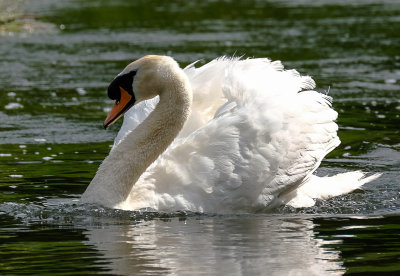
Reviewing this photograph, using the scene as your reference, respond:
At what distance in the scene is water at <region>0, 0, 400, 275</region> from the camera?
6402 millimetres

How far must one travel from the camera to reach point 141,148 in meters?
8.13

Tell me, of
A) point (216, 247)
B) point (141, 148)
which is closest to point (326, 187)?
point (141, 148)

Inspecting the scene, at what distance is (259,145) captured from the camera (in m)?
8.01

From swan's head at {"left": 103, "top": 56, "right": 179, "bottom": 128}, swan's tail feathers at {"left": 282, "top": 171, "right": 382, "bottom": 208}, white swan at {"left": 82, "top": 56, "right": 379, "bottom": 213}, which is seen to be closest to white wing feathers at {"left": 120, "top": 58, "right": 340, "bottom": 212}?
white swan at {"left": 82, "top": 56, "right": 379, "bottom": 213}

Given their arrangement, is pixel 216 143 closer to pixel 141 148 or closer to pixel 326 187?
pixel 141 148

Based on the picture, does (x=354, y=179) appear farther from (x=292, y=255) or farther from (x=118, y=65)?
(x=118, y=65)

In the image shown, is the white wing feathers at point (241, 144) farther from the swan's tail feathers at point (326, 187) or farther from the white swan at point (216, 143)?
the swan's tail feathers at point (326, 187)

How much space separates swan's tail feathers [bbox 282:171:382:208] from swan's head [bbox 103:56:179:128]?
1461 millimetres

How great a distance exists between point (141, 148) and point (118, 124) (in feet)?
15.3

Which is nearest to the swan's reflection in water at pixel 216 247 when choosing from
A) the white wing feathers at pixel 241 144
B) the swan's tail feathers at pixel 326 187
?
the white wing feathers at pixel 241 144

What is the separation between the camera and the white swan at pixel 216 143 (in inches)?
309

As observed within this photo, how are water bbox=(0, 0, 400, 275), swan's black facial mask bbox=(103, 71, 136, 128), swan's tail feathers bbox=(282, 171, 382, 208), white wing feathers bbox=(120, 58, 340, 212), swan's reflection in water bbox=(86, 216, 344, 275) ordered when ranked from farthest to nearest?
swan's tail feathers bbox=(282, 171, 382, 208) < swan's black facial mask bbox=(103, 71, 136, 128) < white wing feathers bbox=(120, 58, 340, 212) < water bbox=(0, 0, 400, 275) < swan's reflection in water bbox=(86, 216, 344, 275)

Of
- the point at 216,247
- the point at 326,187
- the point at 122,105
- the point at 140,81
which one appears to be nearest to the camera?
the point at 216,247

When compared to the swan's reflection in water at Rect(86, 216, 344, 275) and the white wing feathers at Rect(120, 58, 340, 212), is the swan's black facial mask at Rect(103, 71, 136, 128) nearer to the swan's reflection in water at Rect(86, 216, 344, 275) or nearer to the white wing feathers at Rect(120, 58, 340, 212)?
the white wing feathers at Rect(120, 58, 340, 212)
